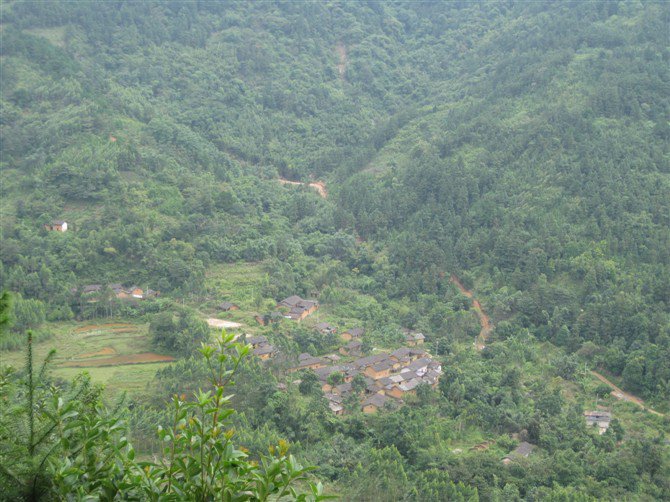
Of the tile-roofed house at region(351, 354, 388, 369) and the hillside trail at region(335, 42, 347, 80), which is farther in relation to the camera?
the hillside trail at region(335, 42, 347, 80)

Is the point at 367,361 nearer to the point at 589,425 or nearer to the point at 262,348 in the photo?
the point at 262,348

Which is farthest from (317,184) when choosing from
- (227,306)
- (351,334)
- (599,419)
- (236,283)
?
(599,419)

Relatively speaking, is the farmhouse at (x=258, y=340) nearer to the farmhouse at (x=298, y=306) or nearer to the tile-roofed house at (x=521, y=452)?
the farmhouse at (x=298, y=306)

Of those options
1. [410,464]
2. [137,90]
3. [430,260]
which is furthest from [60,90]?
[410,464]

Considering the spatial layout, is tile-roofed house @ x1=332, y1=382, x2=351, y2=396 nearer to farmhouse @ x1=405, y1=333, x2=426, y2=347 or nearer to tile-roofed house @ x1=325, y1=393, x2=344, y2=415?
tile-roofed house @ x1=325, y1=393, x2=344, y2=415

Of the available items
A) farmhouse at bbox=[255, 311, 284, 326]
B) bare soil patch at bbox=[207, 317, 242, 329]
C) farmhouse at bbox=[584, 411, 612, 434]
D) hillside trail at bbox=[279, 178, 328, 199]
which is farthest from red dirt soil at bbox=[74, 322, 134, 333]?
hillside trail at bbox=[279, 178, 328, 199]
